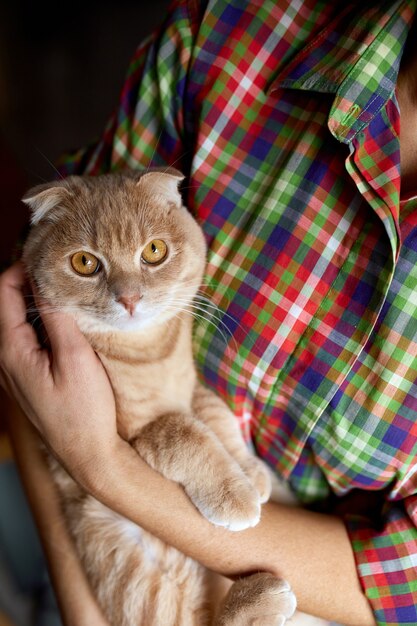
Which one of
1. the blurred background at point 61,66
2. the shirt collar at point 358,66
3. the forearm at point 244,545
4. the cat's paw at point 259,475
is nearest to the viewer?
the shirt collar at point 358,66

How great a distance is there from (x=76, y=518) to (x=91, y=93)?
2736 mm

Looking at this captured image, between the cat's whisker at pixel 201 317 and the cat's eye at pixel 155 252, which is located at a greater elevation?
the cat's eye at pixel 155 252

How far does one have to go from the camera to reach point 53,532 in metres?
1.41

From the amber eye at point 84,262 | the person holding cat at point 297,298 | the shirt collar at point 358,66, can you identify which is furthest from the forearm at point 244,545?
the shirt collar at point 358,66

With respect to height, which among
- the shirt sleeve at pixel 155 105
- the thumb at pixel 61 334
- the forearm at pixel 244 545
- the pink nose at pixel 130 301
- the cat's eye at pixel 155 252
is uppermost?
the shirt sleeve at pixel 155 105

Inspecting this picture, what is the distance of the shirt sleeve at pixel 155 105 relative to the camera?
1.23 m

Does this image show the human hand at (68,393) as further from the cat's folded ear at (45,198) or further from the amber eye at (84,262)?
the cat's folded ear at (45,198)

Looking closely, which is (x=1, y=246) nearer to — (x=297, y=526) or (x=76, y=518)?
(x=76, y=518)

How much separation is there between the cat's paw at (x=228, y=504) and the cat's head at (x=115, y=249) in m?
0.41

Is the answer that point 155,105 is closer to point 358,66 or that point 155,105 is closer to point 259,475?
point 358,66

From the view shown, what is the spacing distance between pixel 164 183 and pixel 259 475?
0.74 meters

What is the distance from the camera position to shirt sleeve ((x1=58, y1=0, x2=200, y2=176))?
123 cm

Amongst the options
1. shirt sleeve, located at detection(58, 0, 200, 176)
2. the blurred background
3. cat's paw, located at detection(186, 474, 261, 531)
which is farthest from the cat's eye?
the blurred background

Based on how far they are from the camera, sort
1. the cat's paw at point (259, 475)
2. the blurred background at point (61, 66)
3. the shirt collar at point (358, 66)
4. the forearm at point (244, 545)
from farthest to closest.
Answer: the blurred background at point (61, 66) < the cat's paw at point (259, 475) < the forearm at point (244, 545) < the shirt collar at point (358, 66)
